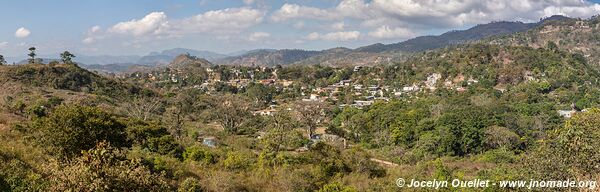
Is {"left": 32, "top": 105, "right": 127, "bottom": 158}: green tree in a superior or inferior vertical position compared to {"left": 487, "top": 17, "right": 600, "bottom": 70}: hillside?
inferior

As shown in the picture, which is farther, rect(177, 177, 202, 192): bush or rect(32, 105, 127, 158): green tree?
rect(177, 177, 202, 192): bush

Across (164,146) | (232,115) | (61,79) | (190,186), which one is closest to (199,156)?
(164,146)

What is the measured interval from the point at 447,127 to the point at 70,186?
33106 millimetres

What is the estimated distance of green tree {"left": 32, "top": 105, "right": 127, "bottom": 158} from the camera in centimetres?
1280

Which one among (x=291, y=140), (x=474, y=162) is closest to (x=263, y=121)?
(x=291, y=140)

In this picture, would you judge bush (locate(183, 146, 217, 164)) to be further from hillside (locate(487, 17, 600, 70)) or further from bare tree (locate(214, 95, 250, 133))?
hillside (locate(487, 17, 600, 70))

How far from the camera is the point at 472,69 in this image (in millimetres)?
72625

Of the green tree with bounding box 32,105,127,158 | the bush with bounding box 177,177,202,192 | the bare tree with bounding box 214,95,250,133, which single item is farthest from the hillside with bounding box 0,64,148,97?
the bush with bounding box 177,177,202,192

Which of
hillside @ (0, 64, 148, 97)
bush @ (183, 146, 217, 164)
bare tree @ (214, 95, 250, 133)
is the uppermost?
hillside @ (0, 64, 148, 97)

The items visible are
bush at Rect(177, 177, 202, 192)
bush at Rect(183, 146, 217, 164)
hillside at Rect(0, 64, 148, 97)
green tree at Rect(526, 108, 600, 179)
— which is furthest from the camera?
hillside at Rect(0, 64, 148, 97)

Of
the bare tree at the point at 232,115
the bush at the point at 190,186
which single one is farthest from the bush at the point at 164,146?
the bare tree at the point at 232,115

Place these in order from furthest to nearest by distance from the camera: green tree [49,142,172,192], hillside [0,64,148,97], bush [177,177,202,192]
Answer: hillside [0,64,148,97] < bush [177,177,202,192] < green tree [49,142,172,192]

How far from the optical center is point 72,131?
42.2 feet

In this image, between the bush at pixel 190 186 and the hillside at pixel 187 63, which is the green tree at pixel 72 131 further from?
the hillside at pixel 187 63
